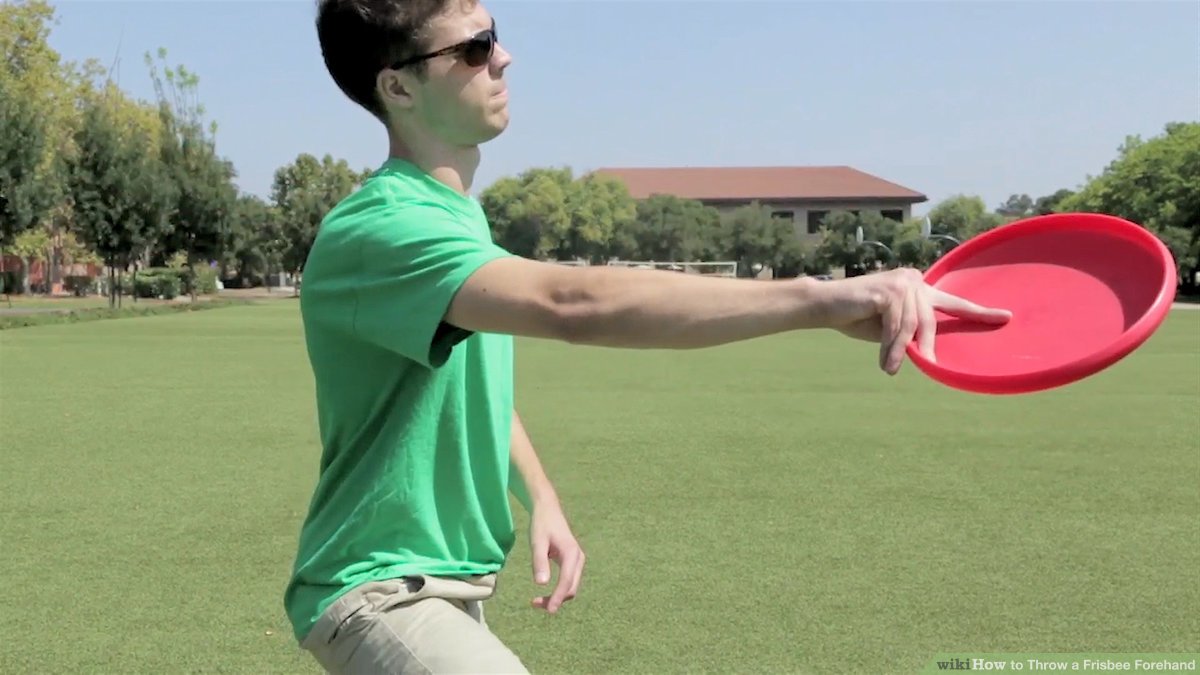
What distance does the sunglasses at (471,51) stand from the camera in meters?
2.24

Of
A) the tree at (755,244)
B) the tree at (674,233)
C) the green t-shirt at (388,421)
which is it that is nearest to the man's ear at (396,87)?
the green t-shirt at (388,421)

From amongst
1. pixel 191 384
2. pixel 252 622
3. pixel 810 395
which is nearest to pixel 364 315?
pixel 252 622

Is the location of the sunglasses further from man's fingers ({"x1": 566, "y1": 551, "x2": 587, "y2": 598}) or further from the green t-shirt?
man's fingers ({"x1": 566, "y1": 551, "x2": 587, "y2": 598})

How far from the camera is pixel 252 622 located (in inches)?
226

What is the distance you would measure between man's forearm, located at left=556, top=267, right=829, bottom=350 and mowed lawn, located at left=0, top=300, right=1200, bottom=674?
3536 millimetres

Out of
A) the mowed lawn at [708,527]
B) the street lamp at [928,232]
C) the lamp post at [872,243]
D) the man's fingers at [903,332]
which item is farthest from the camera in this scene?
the lamp post at [872,243]

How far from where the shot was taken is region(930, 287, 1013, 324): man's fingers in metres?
1.82

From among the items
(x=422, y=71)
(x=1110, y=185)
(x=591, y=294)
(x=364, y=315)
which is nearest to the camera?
(x=591, y=294)

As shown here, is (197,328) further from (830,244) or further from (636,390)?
(830,244)

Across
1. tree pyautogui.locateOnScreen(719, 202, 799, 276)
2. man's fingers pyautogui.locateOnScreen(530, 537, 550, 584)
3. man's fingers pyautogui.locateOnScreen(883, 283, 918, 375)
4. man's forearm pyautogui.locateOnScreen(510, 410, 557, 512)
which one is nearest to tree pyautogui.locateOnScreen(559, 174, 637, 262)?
tree pyautogui.locateOnScreen(719, 202, 799, 276)

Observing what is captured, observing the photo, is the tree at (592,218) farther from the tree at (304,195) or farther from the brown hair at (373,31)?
the brown hair at (373,31)

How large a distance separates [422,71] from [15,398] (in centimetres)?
1422

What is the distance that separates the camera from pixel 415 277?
6.52 feet

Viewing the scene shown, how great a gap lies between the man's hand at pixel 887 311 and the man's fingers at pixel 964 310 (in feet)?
0.13
